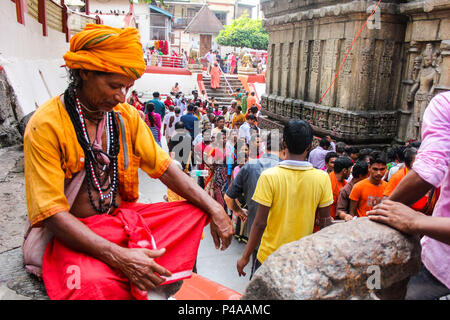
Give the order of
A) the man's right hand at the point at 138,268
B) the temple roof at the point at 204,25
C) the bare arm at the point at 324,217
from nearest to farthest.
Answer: the man's right hand at the point at 138,268 < the bare arm at the point at 324,217 < the temple roof at the point at 204,25

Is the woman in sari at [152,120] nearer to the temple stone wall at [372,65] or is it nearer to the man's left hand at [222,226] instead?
the temple stone wall at [372,65]

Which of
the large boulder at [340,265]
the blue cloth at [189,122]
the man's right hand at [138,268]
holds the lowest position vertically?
the blue cloth at [189,122]

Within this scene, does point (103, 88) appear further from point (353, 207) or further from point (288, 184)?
point (353, 207)

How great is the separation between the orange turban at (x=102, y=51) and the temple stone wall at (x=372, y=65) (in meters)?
7.61

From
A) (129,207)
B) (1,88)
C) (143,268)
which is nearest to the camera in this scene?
(143,268)

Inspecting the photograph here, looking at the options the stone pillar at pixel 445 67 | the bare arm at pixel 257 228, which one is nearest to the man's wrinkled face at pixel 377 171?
the bare arm at pixel 257 228

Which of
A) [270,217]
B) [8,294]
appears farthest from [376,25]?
[8,294]

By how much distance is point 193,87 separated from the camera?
76.0ft

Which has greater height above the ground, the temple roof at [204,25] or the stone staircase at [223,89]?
the temple roof at [204,25]

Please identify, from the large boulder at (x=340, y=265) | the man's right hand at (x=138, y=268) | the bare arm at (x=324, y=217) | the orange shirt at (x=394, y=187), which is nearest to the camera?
the large boulder at (x=340, y=265)

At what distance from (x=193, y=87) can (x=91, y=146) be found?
22.0 metres

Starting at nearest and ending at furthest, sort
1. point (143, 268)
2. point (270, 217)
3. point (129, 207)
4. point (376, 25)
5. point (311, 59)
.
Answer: point (143, 268), point (129, 207), point (270, 217), point (376, 25), point (311, 59)

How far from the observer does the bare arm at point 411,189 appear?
63.2 inches

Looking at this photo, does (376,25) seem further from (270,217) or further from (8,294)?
(8,294)
